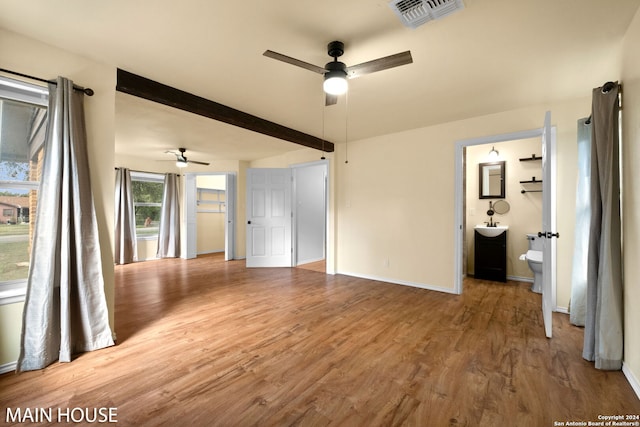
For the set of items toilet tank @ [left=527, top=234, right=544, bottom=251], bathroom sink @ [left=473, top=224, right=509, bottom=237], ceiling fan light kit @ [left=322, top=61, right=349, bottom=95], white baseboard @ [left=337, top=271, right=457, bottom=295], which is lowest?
white baseboard @ [left=337, top=271, right=457, bottom=295]

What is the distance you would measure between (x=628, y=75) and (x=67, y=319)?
4.39 metres

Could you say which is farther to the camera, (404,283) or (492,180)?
(492,180)

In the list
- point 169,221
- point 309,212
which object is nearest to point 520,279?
point 309,212

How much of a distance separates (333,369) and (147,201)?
21.5 feet

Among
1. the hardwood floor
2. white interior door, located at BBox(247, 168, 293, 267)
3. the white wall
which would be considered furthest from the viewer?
white interior door, located at BBox(247, 168, 293, 267)

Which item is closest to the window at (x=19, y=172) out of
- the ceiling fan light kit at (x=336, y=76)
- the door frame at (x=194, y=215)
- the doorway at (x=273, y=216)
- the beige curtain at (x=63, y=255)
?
the beige curtain at (x=63, y=255)

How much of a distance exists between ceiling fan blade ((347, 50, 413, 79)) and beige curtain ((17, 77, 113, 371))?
2.17 m

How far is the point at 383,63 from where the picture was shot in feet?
6.54

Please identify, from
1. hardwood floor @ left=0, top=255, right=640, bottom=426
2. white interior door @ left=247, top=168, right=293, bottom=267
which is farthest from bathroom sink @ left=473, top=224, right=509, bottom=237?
white interior door @ left=247, top=168, right=293, bottom=267

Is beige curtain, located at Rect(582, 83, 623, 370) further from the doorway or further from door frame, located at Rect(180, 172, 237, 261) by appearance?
door frame, located at Rect(180, 172, 237, 261)

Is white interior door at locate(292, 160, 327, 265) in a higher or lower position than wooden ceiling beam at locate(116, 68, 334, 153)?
lower

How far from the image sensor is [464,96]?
308 centimetres

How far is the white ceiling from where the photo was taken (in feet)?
5.89

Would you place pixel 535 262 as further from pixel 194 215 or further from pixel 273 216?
pixel 194 215
